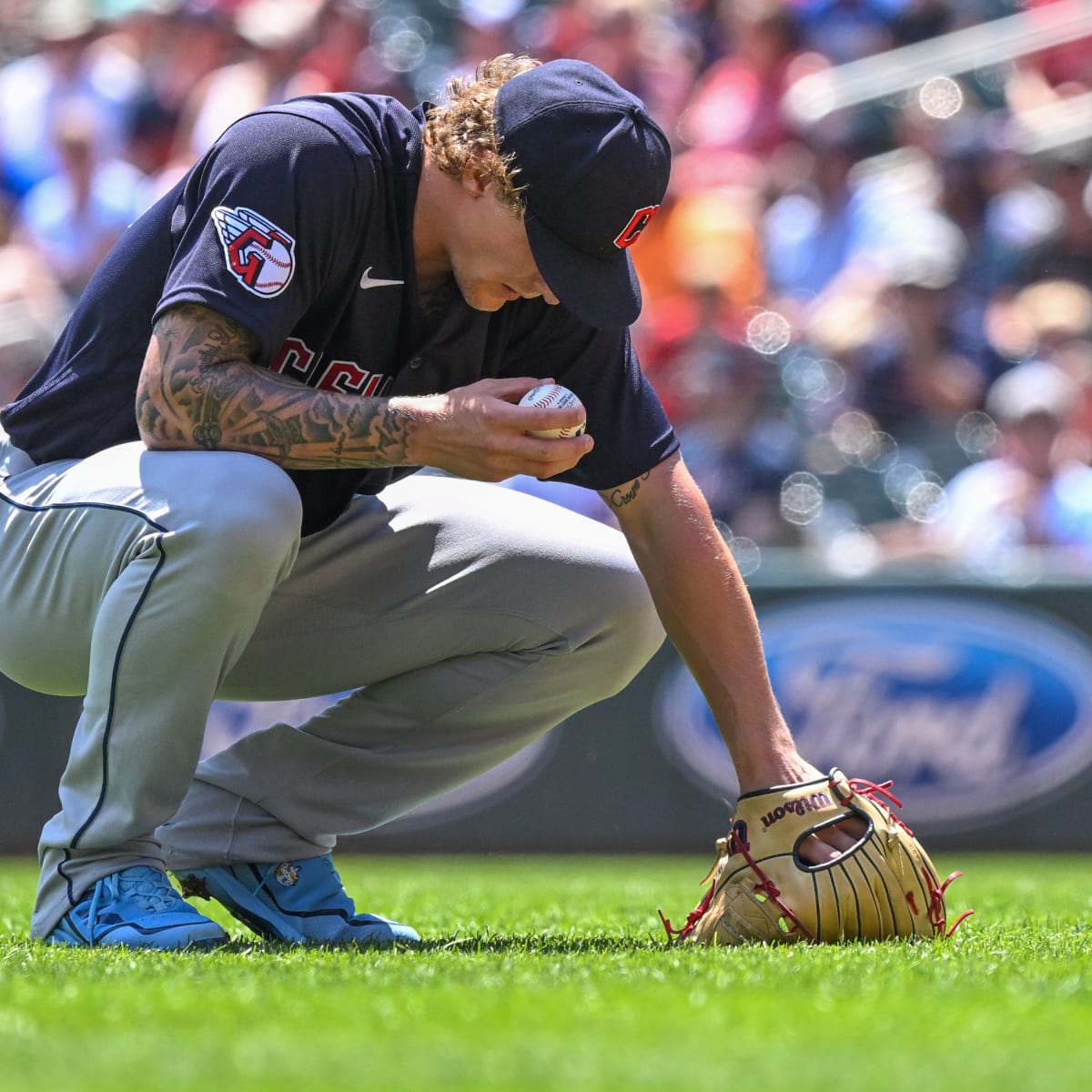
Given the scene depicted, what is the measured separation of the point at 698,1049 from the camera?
1.92 metres

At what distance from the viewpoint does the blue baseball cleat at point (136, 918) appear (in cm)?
282

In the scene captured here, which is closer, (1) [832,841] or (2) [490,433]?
(2) [490,433]

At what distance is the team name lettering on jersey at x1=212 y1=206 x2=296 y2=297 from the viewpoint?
2826 millimetres

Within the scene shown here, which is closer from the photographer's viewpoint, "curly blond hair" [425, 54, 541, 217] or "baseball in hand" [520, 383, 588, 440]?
"baseball in hand" [520, 383, 588, 440]

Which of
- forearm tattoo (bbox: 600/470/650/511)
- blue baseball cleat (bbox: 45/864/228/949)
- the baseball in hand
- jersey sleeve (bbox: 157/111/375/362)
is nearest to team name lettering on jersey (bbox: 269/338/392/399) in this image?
jersey sleeve (bbox: 157/111/375/362)

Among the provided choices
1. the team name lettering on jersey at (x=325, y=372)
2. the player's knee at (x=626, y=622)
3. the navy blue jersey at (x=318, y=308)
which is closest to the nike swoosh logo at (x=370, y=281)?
the navy blue jersey at (x=318, y=308)

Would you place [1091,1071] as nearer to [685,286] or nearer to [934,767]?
[934,767]

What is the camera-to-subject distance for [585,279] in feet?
9.91

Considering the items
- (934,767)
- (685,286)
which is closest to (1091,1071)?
(934,767)

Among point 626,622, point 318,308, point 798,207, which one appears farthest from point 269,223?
point 798,207

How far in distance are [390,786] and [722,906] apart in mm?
759

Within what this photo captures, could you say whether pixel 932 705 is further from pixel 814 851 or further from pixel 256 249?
pixel 256 249

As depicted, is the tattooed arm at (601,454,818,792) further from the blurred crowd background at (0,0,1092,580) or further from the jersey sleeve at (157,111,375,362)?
the blurred crowd background at (0,0,1092,580)

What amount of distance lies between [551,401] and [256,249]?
562 mm
